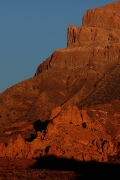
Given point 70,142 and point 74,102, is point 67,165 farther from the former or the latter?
point 74,102

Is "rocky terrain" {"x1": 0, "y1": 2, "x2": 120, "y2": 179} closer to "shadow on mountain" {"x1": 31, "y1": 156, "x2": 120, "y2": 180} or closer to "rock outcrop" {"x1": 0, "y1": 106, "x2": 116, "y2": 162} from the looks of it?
"rock outcrop" {"x1": 0, "y1": 106, "x2": 116, "y2": 162}

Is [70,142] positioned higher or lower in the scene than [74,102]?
lower

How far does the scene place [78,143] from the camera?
65.2 m

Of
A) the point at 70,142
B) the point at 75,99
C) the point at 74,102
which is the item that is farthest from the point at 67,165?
the point at 75,99

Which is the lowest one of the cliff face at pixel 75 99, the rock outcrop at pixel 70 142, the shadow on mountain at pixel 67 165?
the shadow on mountain at pixel 67 165

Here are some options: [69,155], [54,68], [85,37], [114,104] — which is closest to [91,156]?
[69,155]

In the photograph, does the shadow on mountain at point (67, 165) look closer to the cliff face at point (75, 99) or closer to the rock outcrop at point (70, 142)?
the rock outcrop at point (70, 142)

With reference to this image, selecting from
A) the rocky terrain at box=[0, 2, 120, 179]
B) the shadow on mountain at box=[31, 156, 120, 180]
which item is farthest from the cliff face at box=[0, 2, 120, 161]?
the shadow on mountain at box=[31, 156, 120, 180]

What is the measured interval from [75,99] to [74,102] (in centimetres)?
196

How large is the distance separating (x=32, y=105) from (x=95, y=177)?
89793mm

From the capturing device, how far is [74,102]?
11500 cm

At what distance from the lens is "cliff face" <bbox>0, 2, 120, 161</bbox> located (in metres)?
64.7

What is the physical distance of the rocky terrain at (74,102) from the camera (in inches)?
2504

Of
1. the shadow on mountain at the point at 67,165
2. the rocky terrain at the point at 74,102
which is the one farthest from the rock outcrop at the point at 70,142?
the shadow on mountain at the point at 67,165
